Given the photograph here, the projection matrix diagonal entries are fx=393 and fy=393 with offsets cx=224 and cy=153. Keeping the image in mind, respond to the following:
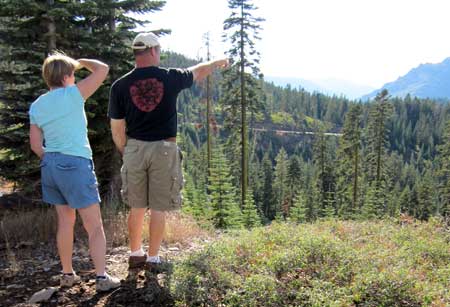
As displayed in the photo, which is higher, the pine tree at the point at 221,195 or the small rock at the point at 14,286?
the small rock at the point at 14,286

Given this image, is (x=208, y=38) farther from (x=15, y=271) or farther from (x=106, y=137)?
(x=15, y=271)

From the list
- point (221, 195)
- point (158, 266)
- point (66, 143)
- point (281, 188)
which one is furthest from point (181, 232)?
point (281, 188)

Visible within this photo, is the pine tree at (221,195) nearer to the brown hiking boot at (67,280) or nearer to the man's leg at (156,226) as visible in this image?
the man's leg at (156,226)

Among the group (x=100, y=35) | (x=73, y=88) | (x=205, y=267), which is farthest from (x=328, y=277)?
(x=100, y=35)

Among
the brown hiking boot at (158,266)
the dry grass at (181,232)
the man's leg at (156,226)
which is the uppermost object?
the man's leg at (156,226)

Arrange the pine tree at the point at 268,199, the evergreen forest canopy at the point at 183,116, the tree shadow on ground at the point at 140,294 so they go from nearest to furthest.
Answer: the tree shadow on ground at the point at 140,294 → the evergreen forest canopy at the point at 183,116 → the pine tree at the point at 268,199

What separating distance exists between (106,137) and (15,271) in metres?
3.01

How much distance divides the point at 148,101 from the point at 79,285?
171cm

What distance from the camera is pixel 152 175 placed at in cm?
341

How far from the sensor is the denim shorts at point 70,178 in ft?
9.78

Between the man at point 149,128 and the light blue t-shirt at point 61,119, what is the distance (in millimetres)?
413

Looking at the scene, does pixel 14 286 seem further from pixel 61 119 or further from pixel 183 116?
pixel 183 116

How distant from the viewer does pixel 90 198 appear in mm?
3059

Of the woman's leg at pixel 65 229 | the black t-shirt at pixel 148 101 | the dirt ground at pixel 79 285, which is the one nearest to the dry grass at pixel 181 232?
the dirt ground at pixel 79 285
